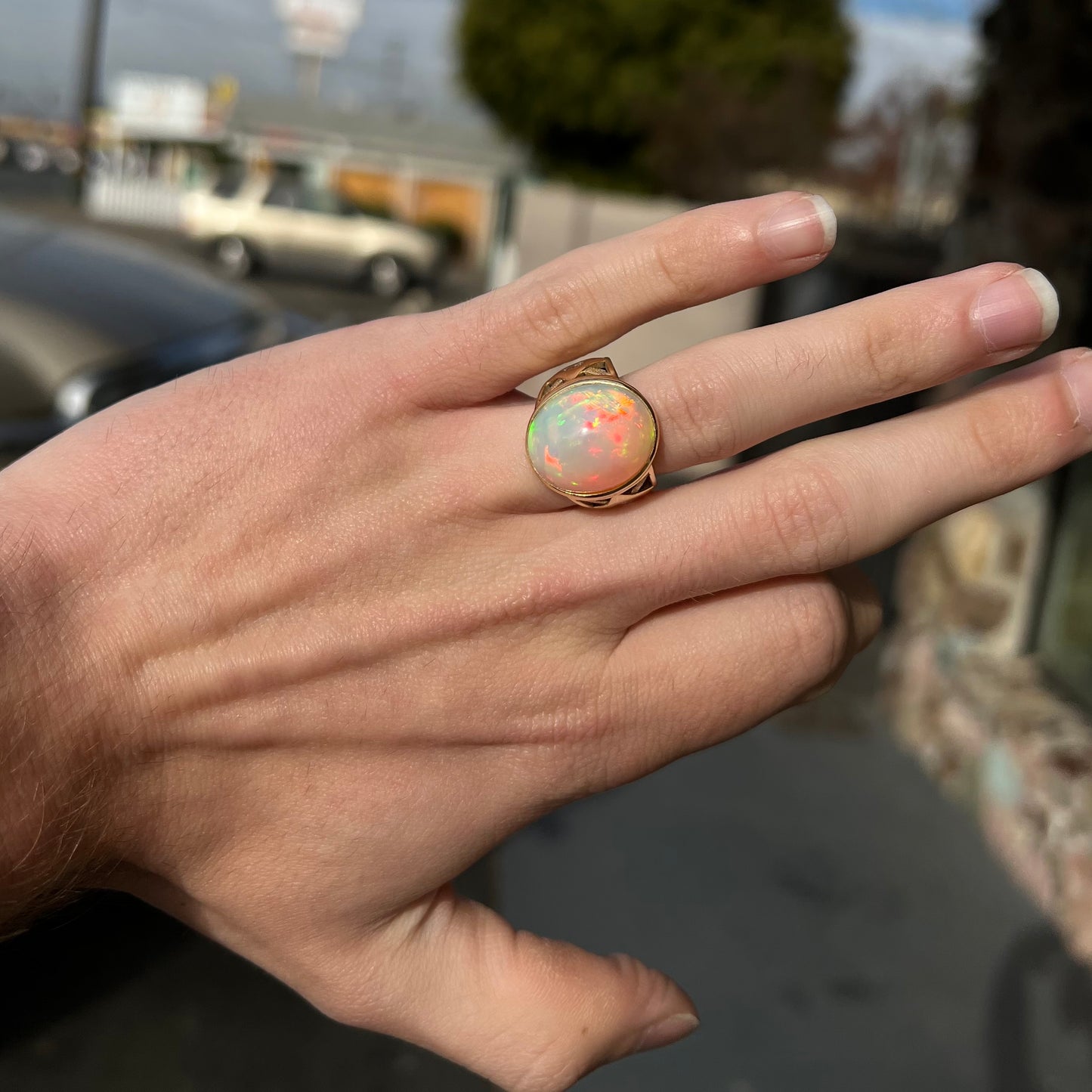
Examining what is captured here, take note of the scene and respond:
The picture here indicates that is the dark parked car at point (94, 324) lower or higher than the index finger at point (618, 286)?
lower

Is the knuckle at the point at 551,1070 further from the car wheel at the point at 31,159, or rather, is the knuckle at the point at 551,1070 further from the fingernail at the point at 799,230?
the car wheel at the point at 31,159

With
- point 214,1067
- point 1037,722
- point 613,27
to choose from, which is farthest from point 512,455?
point 613,27

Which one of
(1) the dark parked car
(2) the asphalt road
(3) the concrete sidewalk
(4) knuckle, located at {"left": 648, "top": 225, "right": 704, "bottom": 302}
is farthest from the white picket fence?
(4) knuckle, located at {"left": 648, "top": 225, "right": 704, "bottom": 302}

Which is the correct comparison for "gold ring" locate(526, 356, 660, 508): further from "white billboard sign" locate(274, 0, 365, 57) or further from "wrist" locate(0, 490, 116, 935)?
"white billboard sign" locate(274, 0, 365, 57)

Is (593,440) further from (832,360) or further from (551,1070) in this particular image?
(551,1070)

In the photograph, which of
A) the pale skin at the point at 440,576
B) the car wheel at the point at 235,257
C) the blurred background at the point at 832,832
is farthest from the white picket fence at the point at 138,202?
the pale skin at the point at 440,576
